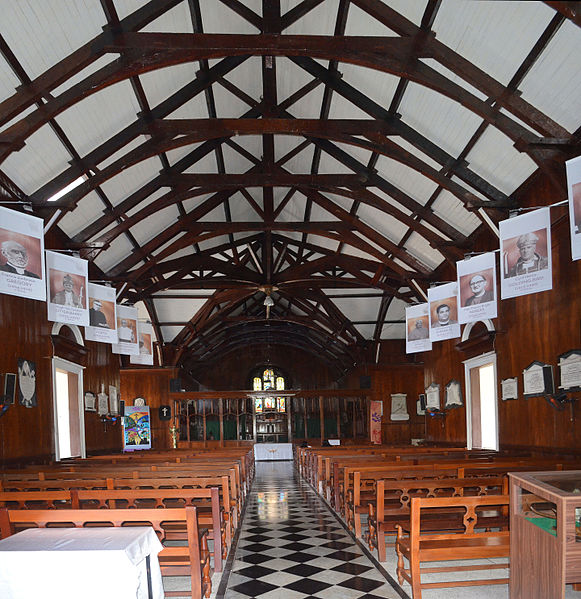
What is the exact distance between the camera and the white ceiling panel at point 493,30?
7395mm

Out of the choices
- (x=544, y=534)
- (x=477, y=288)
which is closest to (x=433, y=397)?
(x=477, y=288)

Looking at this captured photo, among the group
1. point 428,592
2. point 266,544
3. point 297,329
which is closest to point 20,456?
point 266,544

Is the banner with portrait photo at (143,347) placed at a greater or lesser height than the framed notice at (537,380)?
greater

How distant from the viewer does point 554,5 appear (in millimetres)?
5488

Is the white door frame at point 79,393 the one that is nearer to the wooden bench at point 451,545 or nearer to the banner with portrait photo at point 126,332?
the banner with portrait photo at point 126,332

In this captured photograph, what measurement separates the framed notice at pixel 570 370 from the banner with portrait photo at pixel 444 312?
2.60m

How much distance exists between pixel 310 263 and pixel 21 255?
10.6 metres

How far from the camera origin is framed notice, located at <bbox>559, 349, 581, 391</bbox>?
8688 millimetres

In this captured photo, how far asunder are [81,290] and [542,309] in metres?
7.46

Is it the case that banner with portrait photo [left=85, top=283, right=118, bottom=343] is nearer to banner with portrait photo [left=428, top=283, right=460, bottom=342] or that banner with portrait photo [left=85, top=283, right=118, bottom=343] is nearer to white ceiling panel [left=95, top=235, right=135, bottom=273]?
white ceiling panel [left=95, top=235, right=135, bottom=273]

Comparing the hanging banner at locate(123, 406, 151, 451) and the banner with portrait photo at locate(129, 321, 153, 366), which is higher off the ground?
the banner with portrait photo at locate(129, 321, 153, 366)

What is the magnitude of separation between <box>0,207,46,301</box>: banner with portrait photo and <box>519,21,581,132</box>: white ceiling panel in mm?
6709

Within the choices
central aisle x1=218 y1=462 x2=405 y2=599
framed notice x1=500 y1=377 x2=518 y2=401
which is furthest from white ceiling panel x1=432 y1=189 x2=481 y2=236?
central aisle x1=218 y1=462 x2=405 y2=599

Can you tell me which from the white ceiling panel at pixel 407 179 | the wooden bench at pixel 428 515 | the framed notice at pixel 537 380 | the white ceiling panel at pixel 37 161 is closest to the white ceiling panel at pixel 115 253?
the white ceiling panel at pixel 37 161
